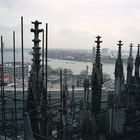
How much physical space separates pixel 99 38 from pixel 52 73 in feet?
321

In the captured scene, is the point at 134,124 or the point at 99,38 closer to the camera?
the point at 99,38

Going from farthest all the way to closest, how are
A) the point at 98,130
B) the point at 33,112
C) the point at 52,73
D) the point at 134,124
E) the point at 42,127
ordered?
1. the point at 52,73
2. the point at 134,124
3. the point at 98,130
4. the point at 42,127
5. the point at 33,112

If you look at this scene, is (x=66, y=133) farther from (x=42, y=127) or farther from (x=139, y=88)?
(x=139, y=88)

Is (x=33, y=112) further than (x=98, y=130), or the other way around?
(x=98, y=130)

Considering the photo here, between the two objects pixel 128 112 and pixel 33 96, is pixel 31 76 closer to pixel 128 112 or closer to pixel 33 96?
pixel 33 96

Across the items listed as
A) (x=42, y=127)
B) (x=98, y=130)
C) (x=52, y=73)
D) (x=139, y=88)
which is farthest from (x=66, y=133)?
(x=52, y=73)

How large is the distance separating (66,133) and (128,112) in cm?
604

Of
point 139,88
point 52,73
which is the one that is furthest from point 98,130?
point 52,73

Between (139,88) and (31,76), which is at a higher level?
(31,76)

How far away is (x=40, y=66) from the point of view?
12.7 meters

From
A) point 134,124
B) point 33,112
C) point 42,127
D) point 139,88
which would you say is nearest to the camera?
point 33,112

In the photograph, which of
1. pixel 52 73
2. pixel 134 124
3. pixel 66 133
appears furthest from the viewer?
pixel 52 73

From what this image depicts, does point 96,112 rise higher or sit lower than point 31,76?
lower

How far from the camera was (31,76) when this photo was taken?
12.8 m
